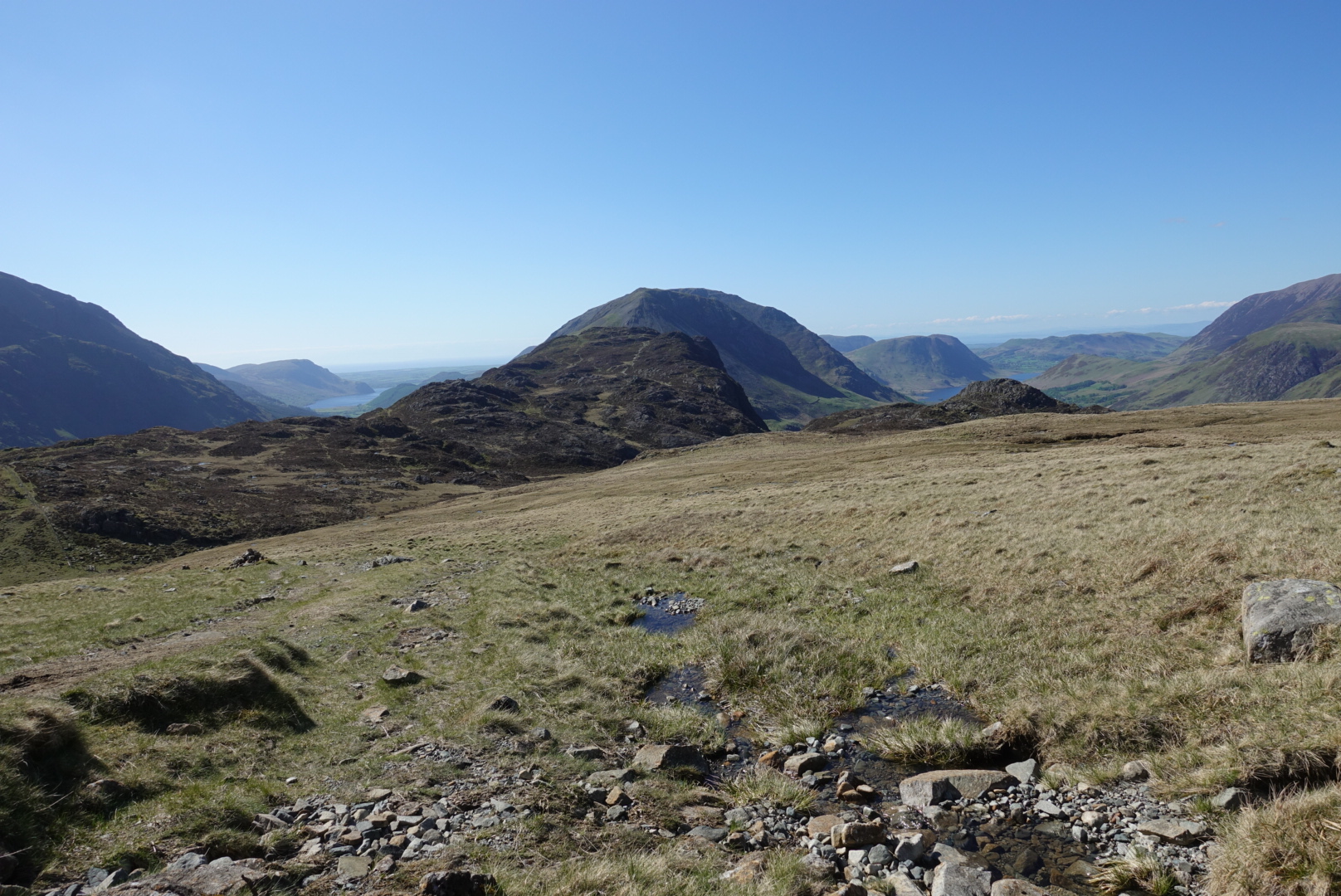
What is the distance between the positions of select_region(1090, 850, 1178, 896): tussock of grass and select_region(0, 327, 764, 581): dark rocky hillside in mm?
98358

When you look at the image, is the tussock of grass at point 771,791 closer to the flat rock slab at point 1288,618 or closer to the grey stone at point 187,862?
the grey stone at point 187,862

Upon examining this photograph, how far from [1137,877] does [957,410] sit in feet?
501

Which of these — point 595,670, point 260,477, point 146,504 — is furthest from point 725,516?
point 260,477

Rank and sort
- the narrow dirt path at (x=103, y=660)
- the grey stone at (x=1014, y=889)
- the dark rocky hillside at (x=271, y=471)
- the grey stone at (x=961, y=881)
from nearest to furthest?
the grey stone at (x=1014, y=889) < the grey stone at (x=961, y=881) < the narrow dirt path at (x=103, y=660) < the dark rocky hillside at (x=271, y=471)

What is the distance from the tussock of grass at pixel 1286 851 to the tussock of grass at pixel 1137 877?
465mm

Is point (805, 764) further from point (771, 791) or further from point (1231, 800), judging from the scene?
point (1231, 800)

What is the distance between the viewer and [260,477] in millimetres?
118375

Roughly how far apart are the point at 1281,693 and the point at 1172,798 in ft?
10.6

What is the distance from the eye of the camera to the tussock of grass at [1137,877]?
6.89m

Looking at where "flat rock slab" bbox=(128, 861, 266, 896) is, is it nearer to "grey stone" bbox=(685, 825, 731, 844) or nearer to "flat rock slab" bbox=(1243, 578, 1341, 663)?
"grey stone" bbox=(685, 825, 731, 844)

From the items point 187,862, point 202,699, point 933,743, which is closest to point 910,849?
point 933,743

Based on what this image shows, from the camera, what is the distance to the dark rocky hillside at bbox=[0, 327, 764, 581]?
274 feet

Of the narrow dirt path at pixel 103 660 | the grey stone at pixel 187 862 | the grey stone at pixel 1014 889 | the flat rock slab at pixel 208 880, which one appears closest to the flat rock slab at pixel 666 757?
the grey stone at pixel 1014 889

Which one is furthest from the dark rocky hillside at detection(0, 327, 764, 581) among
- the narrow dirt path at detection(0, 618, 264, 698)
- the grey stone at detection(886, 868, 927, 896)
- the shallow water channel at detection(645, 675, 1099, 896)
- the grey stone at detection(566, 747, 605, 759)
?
the grey stone at detection(886, 868, 927, 896)
